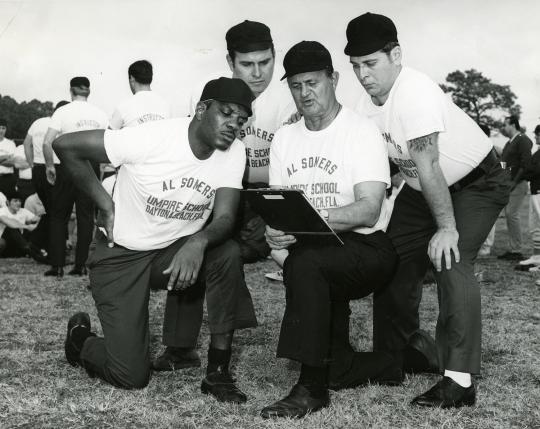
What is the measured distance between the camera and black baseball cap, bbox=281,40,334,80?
12.5 ft

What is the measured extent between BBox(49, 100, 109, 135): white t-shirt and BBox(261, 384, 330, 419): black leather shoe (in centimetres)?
575

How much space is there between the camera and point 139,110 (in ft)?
24.3

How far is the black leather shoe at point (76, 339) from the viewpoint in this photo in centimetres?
434

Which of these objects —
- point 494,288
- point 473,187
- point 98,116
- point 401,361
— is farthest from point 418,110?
point 98,116

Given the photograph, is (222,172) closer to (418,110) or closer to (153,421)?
(418,110)

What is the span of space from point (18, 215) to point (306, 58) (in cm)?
766

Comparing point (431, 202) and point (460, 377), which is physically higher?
point (431, 202)

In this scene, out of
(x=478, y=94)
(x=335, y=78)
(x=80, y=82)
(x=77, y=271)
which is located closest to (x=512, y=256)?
(x=77, y=271)

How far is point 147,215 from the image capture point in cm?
407

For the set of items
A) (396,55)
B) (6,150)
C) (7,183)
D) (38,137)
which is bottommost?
(7,183)

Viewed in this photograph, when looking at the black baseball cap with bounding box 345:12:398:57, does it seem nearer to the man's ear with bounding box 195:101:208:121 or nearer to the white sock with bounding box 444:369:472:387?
the man's ear with bounding box 195:101:208:121

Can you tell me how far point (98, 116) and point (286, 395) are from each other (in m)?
5.69

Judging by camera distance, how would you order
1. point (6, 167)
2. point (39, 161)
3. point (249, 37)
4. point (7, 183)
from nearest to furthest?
point (249, 37), point (39, 161), point (7, 183), point (6, 167)

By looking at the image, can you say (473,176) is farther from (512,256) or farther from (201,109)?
(512,256)
